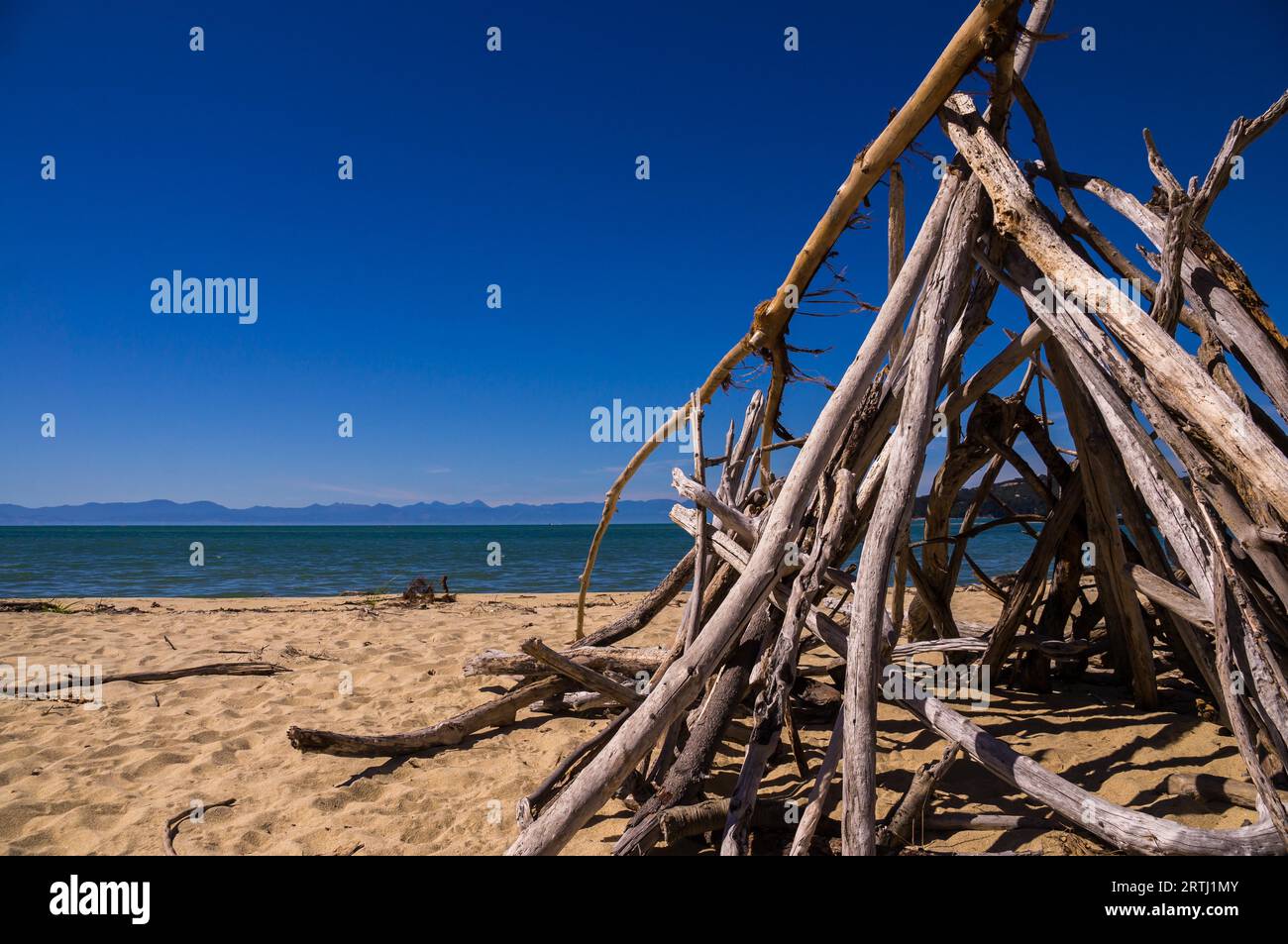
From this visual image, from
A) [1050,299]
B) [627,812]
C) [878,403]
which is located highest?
[1050,299]

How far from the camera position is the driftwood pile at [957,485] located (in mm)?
2096

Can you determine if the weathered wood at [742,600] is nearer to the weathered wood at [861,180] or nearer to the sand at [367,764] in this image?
the weathered wood at [861,180]

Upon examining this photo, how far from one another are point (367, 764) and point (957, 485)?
383 cm

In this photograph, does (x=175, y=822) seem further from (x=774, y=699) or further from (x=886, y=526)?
(x=886, y=526)

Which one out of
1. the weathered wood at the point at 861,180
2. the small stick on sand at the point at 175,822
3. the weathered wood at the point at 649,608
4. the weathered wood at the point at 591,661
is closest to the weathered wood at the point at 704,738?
the weathered wood at the point at 591,661

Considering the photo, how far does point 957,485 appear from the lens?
4367mm

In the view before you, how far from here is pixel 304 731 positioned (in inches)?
147

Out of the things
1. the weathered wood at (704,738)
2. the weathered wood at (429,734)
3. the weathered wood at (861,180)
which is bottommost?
the weathered wood at (429,734)

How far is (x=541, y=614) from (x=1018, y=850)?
→ 22.4ft

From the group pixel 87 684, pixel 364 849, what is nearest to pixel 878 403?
pixel 364 849

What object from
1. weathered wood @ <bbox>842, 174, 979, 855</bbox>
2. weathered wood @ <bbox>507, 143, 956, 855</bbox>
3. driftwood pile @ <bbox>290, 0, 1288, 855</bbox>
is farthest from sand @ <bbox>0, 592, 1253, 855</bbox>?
weathered wood @ <bbox>507, 143, 956, 855</bbox>

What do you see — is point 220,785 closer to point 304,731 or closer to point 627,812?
point 304,731

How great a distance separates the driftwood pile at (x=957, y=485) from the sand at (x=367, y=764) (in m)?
0.23
